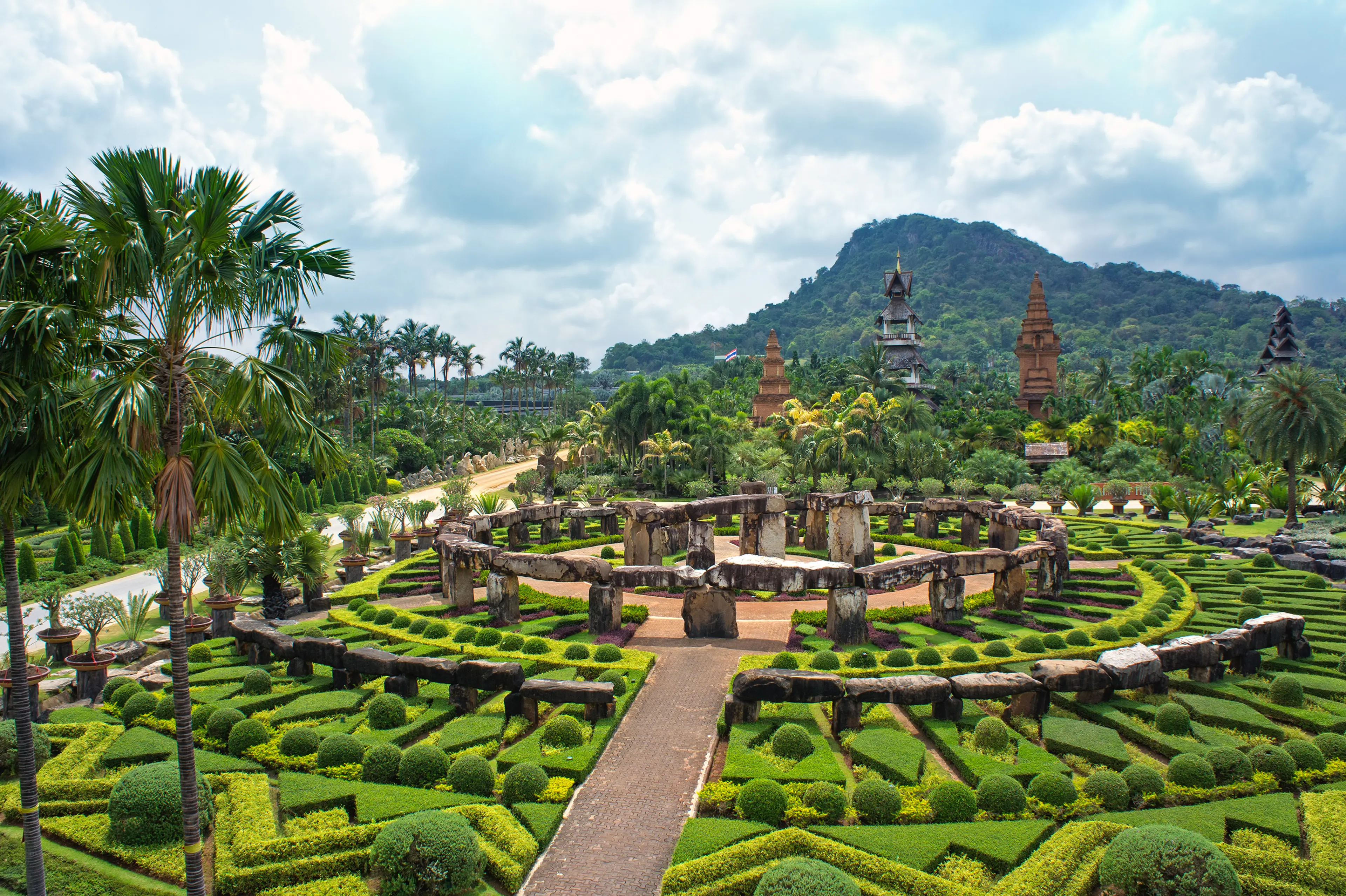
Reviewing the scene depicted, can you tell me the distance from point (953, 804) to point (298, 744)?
1283 cm

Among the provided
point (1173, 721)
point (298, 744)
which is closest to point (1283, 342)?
point (1173, 721)

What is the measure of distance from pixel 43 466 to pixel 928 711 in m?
17.4

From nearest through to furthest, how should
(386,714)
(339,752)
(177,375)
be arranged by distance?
(177,375) → (339,752) → (386,714)

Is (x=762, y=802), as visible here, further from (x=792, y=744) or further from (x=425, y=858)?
(x=425, y=858)

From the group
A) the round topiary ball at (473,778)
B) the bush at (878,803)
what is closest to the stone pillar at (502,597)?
the round topiary ball at (473,778)

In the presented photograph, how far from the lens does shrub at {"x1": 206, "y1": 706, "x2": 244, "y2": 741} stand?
701 inches

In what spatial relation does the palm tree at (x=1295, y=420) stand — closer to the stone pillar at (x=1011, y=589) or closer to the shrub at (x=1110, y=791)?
the stone pillar at (x=1011, y=589)

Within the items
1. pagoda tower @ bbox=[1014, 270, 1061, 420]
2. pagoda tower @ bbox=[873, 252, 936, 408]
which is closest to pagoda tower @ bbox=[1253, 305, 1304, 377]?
pagoda tower @ bbox=[1014, 270, 1061, 420]

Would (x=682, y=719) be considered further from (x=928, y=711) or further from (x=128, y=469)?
→ (x=128, y=469)

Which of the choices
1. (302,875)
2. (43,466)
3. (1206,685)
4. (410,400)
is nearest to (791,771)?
(302,875)

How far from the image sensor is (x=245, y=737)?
17.3 meters

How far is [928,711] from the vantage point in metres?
19.0

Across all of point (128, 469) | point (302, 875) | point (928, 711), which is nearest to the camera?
point (128, 469)

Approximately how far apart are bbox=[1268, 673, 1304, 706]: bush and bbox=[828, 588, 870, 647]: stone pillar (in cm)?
998
